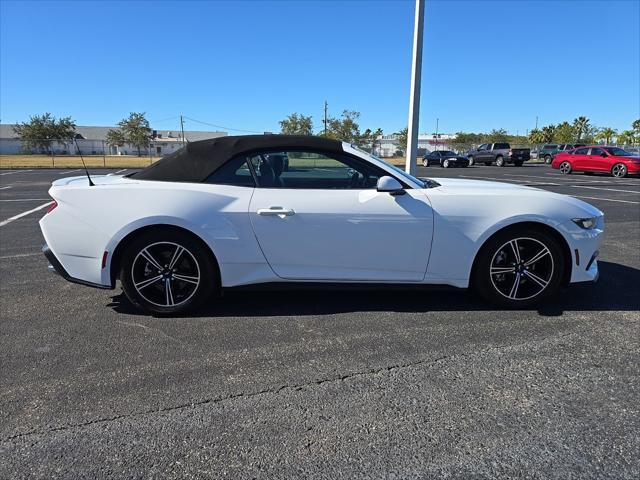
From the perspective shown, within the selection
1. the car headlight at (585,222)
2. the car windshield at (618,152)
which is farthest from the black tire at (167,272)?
the car windshield at (618,152)

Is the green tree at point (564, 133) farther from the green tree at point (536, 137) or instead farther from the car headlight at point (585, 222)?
the car headlight at point (585, 222)

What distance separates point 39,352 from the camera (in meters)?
3.09

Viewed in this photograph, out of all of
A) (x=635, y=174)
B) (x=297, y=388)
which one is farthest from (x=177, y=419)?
(x=635, y=174)

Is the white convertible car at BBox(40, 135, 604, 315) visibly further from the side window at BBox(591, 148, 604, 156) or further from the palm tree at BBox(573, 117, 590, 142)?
the palm tree at BBox(573, 117, 590, 142)

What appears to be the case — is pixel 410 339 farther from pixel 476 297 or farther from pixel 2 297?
pixel 2 297

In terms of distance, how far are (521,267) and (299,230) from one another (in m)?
1.89

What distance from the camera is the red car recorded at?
2209 centimetres

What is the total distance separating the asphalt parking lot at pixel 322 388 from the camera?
6.72ft

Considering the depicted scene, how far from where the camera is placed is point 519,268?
12.3 feet

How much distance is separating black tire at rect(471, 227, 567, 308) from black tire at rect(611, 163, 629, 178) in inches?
905

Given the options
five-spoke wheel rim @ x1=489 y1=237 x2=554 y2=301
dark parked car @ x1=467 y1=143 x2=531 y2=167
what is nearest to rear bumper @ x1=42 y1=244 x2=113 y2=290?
five-spoke wheel rim @ x1=489 y1=237 x2=554 y2=301

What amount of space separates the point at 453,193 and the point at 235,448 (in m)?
2.59

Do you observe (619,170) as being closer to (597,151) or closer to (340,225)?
(597,151)

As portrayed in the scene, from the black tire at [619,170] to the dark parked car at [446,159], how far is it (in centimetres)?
1466
